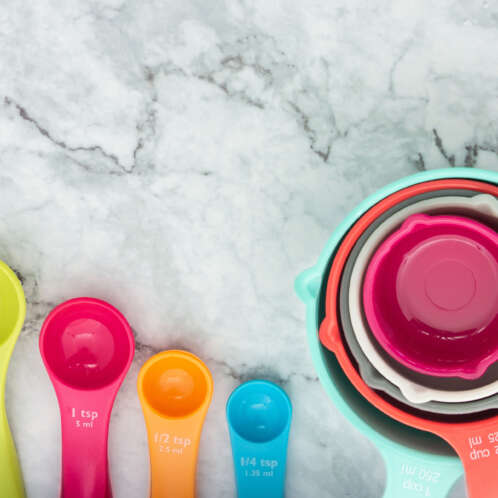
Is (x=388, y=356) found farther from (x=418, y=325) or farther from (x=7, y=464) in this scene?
(x=7, y=464)

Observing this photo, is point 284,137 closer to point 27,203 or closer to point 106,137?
point 106,137

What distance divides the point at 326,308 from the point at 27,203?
1.39 ft

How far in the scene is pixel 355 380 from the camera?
65 centimetres

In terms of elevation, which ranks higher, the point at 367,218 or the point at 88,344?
the point at 367,218

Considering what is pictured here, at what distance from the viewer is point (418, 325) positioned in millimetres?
709

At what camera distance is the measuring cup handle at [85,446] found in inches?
31.0

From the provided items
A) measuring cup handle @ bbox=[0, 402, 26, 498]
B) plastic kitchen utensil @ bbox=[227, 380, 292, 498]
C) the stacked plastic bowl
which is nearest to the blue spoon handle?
plastic kitchen utensil @ bbox=[227, 380, 292, 498]

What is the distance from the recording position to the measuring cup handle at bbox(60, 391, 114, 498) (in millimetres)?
788

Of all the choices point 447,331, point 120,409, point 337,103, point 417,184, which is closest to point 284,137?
point 337,103

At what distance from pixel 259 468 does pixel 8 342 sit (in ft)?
1.19

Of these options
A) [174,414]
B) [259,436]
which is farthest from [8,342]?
[259,436]

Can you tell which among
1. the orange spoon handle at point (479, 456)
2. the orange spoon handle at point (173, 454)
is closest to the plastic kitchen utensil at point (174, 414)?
the orange spoon handle at point (173, 454)

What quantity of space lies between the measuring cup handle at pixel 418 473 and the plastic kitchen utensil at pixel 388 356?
63 millimetres

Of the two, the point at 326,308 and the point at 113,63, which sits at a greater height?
the point at 113,63
